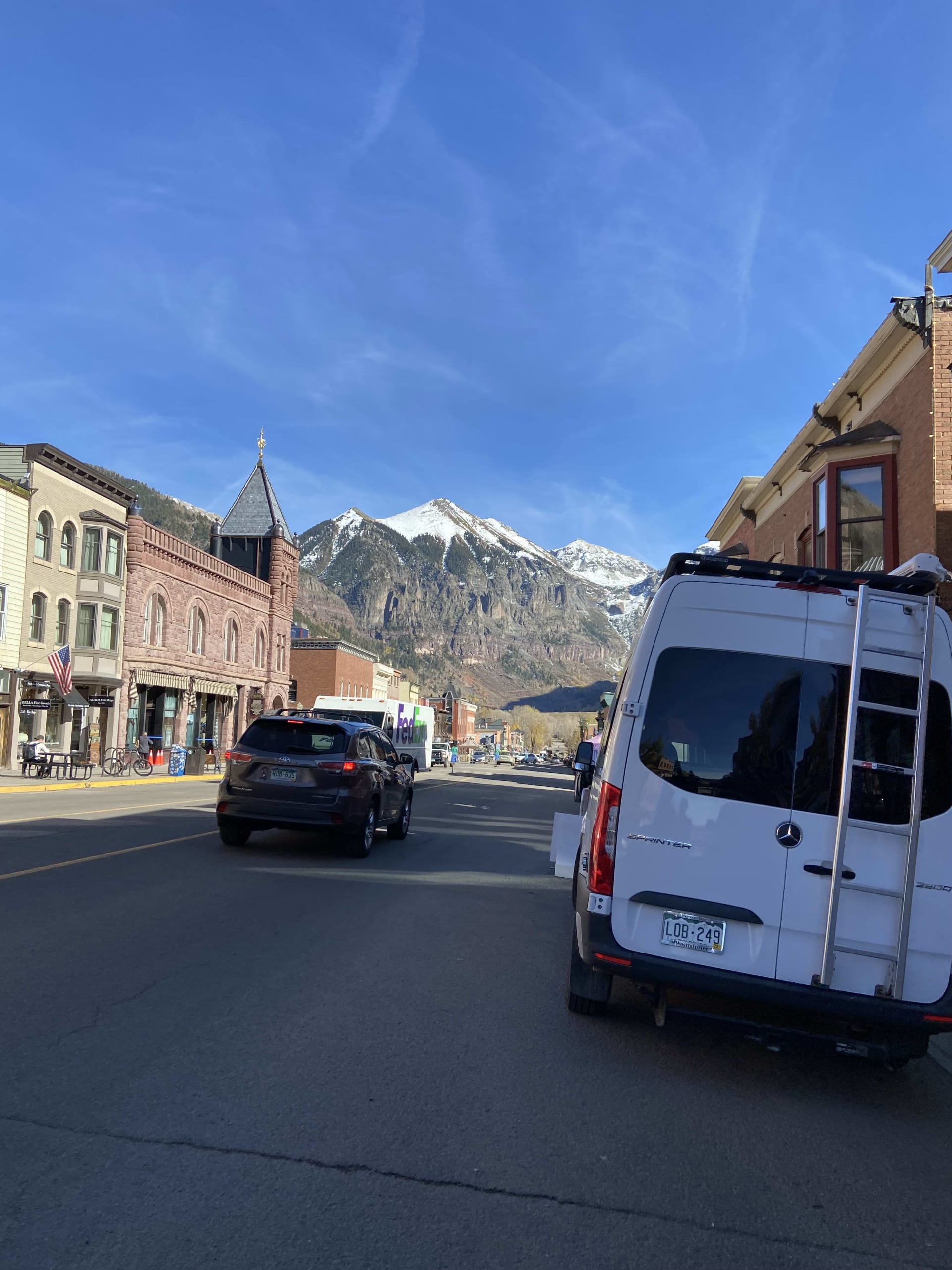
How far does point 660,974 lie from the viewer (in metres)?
4.93

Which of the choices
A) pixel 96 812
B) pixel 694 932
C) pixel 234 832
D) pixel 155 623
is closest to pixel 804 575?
pixel 694 932

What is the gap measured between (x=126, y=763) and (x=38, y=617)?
6138 millimetres

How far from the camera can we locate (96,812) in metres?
17.2

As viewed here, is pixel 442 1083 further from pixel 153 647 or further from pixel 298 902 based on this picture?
pixel 153 647

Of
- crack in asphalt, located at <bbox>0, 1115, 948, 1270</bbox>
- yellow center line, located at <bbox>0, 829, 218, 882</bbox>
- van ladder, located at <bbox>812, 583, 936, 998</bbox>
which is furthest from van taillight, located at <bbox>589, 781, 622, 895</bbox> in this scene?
yellow center line, located at <bbox>0, 829, 218, 882</bbox>

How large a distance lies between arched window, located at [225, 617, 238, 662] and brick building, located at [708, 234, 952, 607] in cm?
3522

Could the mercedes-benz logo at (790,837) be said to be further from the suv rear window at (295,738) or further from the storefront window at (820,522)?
the storefront window at (820,522)

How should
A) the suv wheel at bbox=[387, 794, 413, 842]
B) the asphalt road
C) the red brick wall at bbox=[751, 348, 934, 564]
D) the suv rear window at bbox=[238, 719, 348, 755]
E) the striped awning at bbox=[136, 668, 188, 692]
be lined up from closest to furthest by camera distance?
the asphalt road < the suv rear window at bbox=[238, 719, 348, 755] < the suv wheel at bbox=[387, 794, 413, 842] < the red brick wall at bbox=[751, 348, 934, 564] < the striped awning at bbox=[136, 668, 188, 692]

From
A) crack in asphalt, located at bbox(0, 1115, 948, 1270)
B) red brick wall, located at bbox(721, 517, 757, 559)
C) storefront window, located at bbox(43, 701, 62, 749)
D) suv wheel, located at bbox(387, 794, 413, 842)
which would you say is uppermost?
red brick wall, located at bbox(721, 517, 757, 559)

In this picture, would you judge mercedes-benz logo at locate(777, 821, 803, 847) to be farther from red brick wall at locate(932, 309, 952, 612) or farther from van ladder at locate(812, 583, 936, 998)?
red brick wall at locate(932, 309, 952, 612)

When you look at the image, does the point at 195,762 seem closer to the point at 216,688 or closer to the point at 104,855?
the point at 216,688

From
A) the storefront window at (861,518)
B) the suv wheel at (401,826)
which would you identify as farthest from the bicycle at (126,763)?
the storefront window at (861,518)

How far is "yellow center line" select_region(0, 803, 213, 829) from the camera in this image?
15.1 metres

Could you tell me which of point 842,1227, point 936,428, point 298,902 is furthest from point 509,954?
point 936,428
